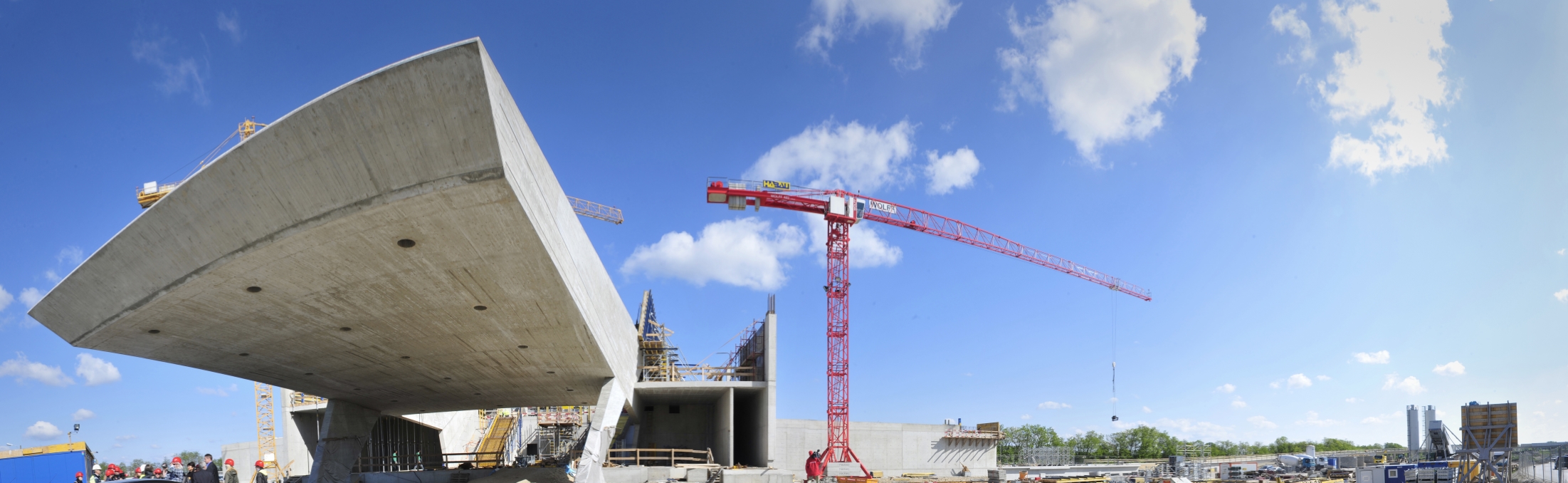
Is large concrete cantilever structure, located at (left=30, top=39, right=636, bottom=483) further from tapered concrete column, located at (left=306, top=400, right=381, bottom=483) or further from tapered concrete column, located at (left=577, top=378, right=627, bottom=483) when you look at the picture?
tapered concrete column, located at (left=306, top=400, right=381, bottom=483)

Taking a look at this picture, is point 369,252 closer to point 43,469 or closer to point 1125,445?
point 43,469

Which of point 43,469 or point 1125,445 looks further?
point 1125,445

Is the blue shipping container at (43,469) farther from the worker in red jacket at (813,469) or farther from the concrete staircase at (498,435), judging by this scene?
the concrete staircase at (498,435)

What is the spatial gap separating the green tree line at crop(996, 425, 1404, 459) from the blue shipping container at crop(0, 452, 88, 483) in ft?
239

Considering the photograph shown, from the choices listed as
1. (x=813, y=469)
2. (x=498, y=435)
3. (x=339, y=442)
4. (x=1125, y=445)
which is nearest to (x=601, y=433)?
(x=813, y=469)

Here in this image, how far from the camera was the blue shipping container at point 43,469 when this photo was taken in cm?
2150

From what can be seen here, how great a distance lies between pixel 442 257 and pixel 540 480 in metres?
16.4

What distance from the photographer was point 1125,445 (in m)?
90.8

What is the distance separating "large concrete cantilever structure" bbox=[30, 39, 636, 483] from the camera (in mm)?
9211

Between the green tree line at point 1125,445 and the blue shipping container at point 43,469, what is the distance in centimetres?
7292

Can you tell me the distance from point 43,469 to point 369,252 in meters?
18.2

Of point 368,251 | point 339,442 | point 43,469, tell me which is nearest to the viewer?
point 368,251

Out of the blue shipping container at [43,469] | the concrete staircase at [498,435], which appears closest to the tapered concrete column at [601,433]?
the blue shipping container at [43,469]

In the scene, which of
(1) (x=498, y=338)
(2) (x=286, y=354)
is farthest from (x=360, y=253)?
(2) (x=286, y=354)
